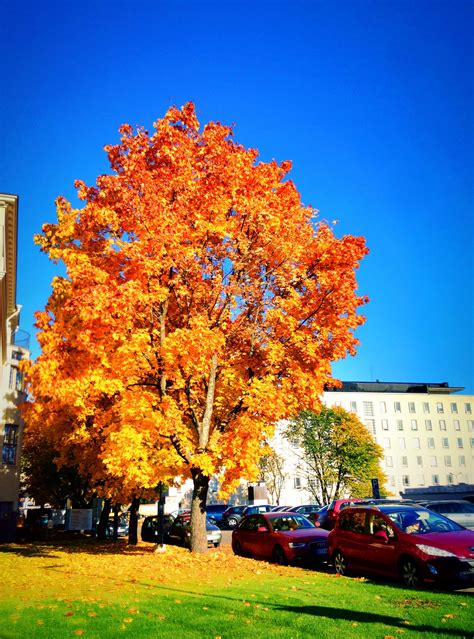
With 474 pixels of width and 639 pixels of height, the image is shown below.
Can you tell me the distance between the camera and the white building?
3036 inches

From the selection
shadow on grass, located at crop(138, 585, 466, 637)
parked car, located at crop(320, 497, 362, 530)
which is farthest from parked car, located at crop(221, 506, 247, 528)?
shadow on grass, located at crop(138, 585, 466, 637)

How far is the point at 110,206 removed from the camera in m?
14.9

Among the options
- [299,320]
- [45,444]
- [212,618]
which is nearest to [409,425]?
[45,444]

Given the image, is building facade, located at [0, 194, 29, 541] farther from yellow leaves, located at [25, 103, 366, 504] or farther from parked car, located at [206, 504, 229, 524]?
parked car, located at [206, 504, 229, 524]

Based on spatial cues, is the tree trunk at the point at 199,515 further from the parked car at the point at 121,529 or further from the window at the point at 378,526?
the parked car at the point at 121,529

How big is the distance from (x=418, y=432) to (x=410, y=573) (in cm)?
7592

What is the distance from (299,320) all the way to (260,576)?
737cm

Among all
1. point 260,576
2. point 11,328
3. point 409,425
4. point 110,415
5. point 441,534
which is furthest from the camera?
point 409,425

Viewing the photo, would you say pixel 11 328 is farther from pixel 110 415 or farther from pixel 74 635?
pixel 74 635

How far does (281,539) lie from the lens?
1466 centimetres

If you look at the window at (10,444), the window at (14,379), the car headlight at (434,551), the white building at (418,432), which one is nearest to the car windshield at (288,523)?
the car headlight at (434,551)

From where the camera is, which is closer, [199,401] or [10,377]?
[199,401]

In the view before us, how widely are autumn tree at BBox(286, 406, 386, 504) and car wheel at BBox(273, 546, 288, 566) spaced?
38347 mm

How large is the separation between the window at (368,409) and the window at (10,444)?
5849cm
